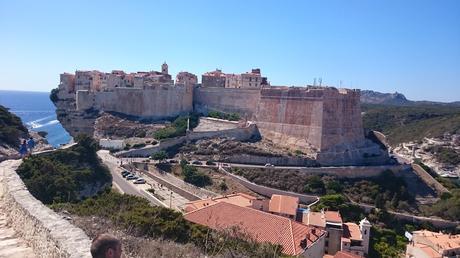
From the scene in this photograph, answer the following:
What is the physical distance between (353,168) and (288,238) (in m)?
20.0

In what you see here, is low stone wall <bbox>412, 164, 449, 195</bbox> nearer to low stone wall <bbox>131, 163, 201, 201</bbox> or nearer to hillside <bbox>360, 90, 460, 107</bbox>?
low stone wall <bbox>131, 163, 201, 201</bbox>

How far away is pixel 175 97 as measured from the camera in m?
43.9

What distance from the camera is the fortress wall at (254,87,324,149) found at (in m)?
36.0

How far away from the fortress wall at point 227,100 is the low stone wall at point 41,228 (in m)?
33.5

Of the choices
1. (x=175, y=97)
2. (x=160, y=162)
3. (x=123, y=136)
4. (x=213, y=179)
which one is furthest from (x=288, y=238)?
(x=175, y=97)

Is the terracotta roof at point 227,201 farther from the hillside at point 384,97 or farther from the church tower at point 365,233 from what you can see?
the hillside at point 384,97

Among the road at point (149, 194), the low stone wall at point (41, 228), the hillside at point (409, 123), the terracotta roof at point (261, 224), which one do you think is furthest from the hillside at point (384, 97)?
the low stone wall at point (41, 228)

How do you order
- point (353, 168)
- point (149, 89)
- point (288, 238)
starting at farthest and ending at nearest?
point (149, 89), point (353, 168), point (288, 238)

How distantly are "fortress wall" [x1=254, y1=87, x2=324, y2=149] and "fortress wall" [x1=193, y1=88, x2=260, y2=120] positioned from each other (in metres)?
1.34

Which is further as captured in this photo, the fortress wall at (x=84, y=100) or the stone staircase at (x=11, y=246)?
the fortress wall at (x=84, y=100)

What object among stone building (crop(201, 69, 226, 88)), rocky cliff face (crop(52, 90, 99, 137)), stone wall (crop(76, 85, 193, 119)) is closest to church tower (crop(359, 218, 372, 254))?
stone wall (crop(76, 85, 193, 119))

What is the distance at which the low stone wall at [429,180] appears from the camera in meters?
35.5

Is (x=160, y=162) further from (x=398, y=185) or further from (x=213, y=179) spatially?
(x=398, y=185)

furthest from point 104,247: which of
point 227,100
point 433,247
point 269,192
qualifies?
point 227,100
